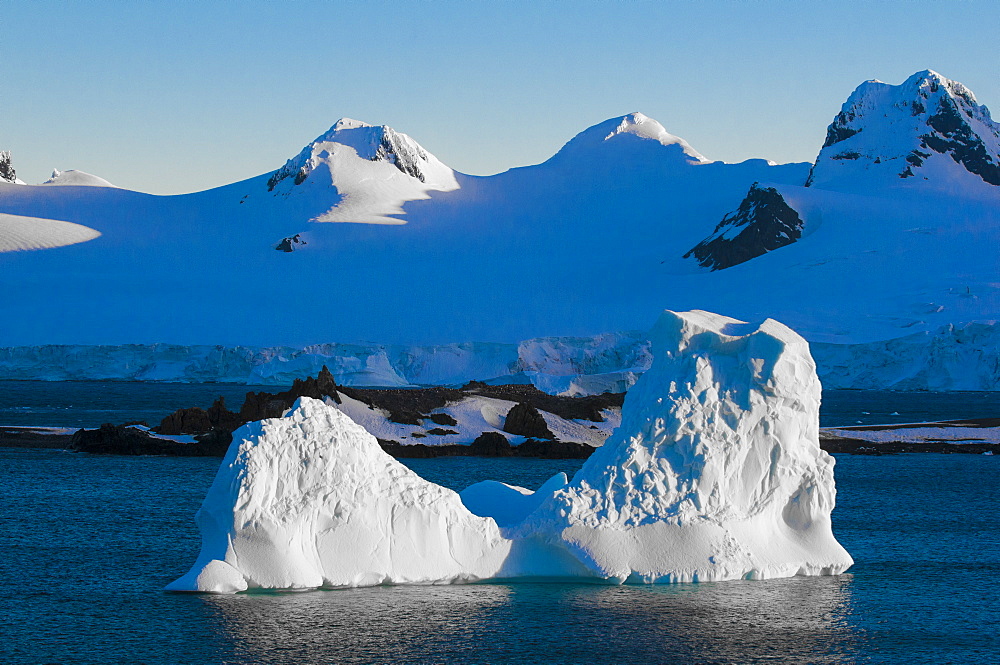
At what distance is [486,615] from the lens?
43.3ft

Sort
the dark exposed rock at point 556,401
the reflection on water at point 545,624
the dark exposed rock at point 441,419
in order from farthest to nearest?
1. the dark exposed rock at point 556,401
2. the dark exposed rock at point 441,419
3. the reflection on water at point 545,624

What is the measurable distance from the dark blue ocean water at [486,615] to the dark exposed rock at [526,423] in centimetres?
1881

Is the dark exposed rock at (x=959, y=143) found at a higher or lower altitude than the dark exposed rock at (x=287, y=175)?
higher

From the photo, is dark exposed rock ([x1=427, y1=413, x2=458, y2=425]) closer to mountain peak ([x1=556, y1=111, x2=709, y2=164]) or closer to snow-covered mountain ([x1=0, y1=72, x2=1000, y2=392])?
snow-covered mountain ([x1=0, y1=72, x2=1000, y2=392])

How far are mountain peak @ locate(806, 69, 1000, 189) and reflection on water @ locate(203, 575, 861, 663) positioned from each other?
110753mm

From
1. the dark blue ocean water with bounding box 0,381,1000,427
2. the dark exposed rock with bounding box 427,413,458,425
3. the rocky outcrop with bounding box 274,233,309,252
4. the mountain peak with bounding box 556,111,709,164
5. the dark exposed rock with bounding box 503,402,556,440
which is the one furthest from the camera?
the mountain peak with bounding box 556,111,709,164

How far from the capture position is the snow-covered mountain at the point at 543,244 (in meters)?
90.9

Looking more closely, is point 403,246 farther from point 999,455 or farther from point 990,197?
point 999,455

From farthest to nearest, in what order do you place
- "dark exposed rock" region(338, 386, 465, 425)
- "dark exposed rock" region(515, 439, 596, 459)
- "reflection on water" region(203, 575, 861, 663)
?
1. "dark exposed rock" region(338, 386, 465, 425)
2. "dark exposed rock" region(515, 439, 596, 459)
3. "reflection on water" region(203, 575, 861, 663)

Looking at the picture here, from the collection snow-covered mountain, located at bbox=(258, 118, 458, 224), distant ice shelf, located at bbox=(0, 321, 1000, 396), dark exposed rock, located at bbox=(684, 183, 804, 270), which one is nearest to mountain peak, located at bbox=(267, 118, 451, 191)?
snow-covered mountain, located at bbox=(258, 118, 458, 224)

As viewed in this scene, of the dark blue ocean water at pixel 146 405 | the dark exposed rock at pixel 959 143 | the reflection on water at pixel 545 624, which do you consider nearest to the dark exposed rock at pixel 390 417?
the dark blue ocean water at pixel 146 405

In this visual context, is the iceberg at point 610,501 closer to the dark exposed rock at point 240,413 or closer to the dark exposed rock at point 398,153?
the dark exposed rock at point 240,413

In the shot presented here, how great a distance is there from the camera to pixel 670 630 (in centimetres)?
1270

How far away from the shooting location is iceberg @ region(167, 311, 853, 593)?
1387 cm
